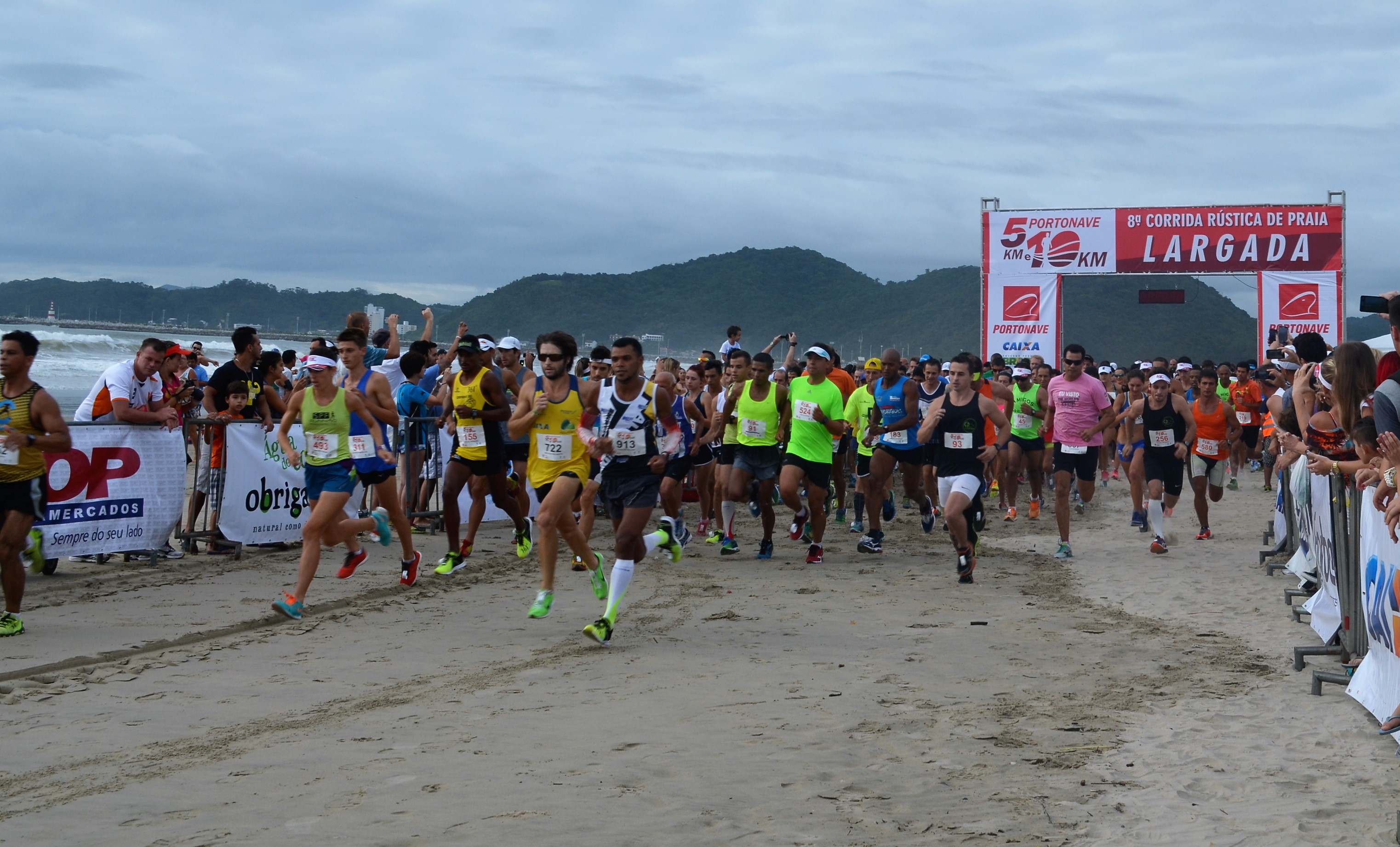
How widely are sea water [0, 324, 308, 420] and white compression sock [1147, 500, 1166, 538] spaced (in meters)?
31.5

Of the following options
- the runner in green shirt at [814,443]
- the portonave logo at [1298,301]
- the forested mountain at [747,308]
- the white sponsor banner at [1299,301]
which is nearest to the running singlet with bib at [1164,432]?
the runner in green shirt at [814,443]

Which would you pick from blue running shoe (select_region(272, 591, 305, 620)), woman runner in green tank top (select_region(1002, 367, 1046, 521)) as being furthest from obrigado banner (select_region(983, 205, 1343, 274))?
blue running shoe (select_region(272, 591, 305, 620))

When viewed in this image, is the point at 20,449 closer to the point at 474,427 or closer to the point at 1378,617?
the point at 474,427

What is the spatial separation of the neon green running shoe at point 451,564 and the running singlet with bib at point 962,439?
4276 mm

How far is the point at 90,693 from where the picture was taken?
6145mm

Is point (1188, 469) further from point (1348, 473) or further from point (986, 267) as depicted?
point (986, 267)

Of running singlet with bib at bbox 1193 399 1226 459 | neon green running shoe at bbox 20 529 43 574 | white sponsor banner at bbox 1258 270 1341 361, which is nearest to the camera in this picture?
neon green running shoe at bbox 20 529 43 574

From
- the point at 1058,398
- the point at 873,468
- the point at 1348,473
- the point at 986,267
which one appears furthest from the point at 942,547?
the point at 986,267

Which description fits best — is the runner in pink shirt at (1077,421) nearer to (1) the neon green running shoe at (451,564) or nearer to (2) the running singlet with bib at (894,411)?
(2) the running singlet with bib at (894,411)

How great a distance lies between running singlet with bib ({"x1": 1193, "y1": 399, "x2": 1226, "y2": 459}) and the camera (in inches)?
569

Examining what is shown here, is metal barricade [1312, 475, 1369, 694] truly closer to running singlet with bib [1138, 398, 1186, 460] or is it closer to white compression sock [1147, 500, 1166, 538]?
white compression sock [1147, 500, 1166, 538]

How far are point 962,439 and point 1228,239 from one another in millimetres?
24937

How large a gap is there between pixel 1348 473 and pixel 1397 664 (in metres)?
1.47

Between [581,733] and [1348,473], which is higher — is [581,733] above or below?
below
